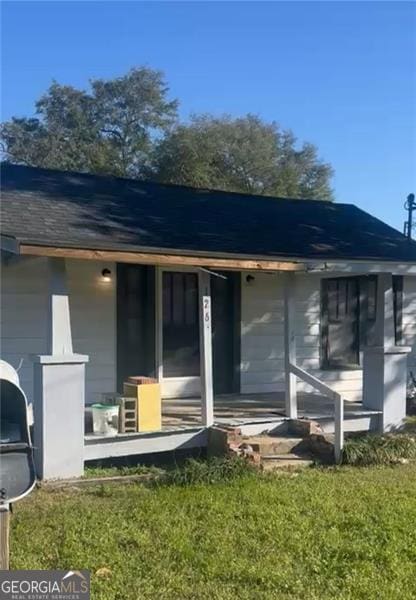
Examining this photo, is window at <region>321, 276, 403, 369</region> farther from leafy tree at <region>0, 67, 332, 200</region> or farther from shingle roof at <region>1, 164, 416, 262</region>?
leafy tree at <region>0, 67, 332, 200</region>

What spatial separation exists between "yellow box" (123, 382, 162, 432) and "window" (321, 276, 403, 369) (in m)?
3.98

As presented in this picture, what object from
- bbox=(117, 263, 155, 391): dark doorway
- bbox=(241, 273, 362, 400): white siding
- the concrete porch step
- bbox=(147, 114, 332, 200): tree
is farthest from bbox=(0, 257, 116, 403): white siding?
bbox=(147, 114, 332, 200): tree

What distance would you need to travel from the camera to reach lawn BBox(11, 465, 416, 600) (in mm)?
3807

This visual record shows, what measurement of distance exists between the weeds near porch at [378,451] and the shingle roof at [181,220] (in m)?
2.43

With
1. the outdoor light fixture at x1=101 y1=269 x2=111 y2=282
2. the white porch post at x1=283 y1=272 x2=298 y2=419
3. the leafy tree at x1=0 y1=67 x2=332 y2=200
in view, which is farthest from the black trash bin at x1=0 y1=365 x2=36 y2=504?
the leafy tree at x1=0 y1=67 x2=332 y2=200

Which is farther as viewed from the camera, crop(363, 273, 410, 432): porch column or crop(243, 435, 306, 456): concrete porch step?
crop(363, 273, 410, 432): porch column

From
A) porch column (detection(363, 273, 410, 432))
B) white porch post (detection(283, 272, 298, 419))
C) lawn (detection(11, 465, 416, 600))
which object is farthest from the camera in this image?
porch column (detection(363, 273, 410, 432))

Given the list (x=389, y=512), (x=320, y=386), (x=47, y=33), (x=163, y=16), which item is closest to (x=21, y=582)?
(x=389, y=512)

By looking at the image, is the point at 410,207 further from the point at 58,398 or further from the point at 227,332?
the point at 58,398

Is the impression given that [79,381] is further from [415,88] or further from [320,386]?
[415,88]

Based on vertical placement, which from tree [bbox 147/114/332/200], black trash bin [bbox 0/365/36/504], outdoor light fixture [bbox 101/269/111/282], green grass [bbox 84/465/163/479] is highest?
tree [bbox 147/114/332/200]

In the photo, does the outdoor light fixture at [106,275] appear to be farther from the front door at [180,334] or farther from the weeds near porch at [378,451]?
the weeds near porch at [378,451]

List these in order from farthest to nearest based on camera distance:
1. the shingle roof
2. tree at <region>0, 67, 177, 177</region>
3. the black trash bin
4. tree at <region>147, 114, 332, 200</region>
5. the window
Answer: tree at <region>0, 67, 177, 177</region> → tree at <region>147, 114, 332, 200</region> → the window → the shingle roof → the black trash bin

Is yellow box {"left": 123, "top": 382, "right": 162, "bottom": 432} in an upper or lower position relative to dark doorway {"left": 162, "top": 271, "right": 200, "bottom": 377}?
lower
